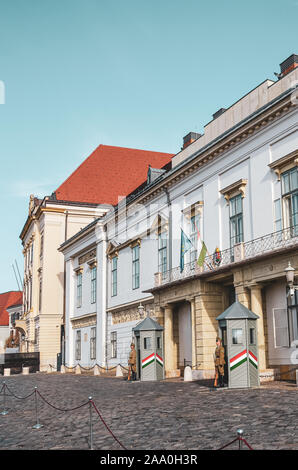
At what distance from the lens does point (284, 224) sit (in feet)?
65.1

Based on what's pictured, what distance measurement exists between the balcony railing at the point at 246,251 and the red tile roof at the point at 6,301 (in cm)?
7779

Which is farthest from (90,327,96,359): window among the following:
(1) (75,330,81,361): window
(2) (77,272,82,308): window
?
(2) (77,272,82,308): window

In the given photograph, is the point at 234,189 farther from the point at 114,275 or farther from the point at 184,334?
the point at 114,275

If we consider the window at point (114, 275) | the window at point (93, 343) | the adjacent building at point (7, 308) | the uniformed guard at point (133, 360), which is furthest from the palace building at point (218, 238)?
the adjacent building at point (7, 308)

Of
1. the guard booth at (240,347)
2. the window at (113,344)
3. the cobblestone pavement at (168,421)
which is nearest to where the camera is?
the cobblestone pavement at (168,421)

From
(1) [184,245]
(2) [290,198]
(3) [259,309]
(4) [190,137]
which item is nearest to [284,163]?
(2) [290,198]

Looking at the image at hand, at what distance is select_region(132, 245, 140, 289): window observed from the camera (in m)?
32.1

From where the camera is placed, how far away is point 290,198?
64.9 feet

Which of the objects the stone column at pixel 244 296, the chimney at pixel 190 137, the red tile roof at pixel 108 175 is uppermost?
the red tile roof at pixel 108 175

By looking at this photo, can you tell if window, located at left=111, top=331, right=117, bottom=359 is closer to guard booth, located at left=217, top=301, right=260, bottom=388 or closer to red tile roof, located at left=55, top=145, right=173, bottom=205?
guard booth, located at left=217, top=301, right=260, bottom=388

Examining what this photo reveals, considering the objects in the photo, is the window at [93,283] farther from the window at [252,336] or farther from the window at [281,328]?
the window at [252,336]

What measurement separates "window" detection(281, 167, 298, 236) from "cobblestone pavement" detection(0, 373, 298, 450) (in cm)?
563

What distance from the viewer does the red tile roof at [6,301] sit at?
100 meters
